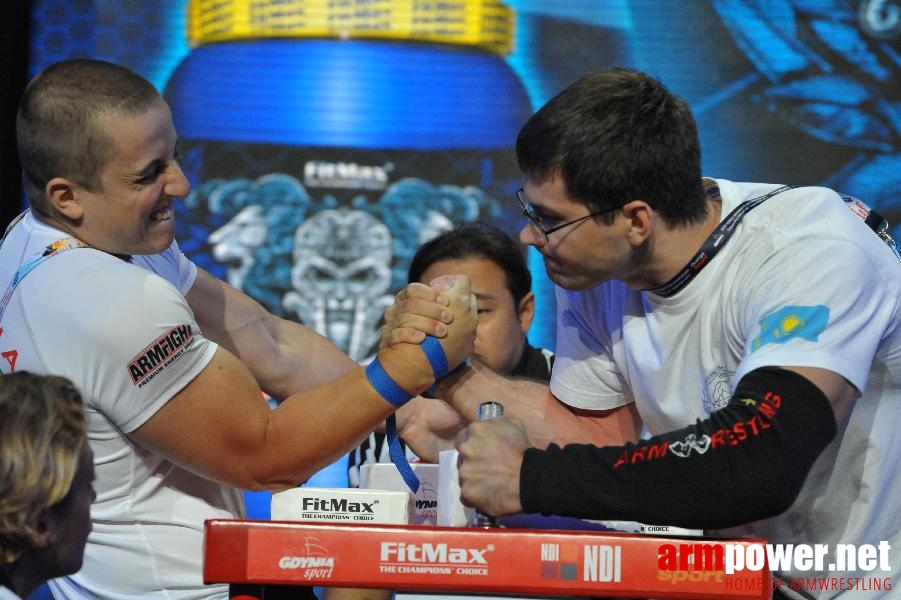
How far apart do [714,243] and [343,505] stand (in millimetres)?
895

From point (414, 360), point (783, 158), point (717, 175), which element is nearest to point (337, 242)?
point (717, 175)

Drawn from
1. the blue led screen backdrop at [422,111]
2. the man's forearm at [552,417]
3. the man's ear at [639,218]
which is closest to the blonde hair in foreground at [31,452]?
the man's forearm at [552,417]

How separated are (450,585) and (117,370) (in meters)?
0.73

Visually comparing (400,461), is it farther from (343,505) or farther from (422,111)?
(422,111)

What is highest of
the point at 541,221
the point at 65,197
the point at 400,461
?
the point at 65,197

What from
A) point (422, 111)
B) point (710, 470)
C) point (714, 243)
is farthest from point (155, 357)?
point (422, 111)

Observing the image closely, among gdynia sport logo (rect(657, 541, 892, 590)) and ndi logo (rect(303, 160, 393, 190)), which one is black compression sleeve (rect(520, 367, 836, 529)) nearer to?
gdynia sport logo (rect(657, 541, 892, 590))

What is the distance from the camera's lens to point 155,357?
192 cm

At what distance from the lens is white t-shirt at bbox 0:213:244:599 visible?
75.3 inches

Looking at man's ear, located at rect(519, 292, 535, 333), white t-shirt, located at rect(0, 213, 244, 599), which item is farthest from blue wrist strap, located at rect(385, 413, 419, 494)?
man's ear, located at rect(519, 292, 535, 333)

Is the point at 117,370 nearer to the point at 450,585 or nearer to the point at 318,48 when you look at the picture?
the point at 450,585

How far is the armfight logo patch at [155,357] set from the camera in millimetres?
1907

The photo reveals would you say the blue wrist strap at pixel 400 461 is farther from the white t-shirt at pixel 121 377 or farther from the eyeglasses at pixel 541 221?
the eyeglasses at pixel 541 221

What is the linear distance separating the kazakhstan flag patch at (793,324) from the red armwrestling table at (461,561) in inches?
16.4
